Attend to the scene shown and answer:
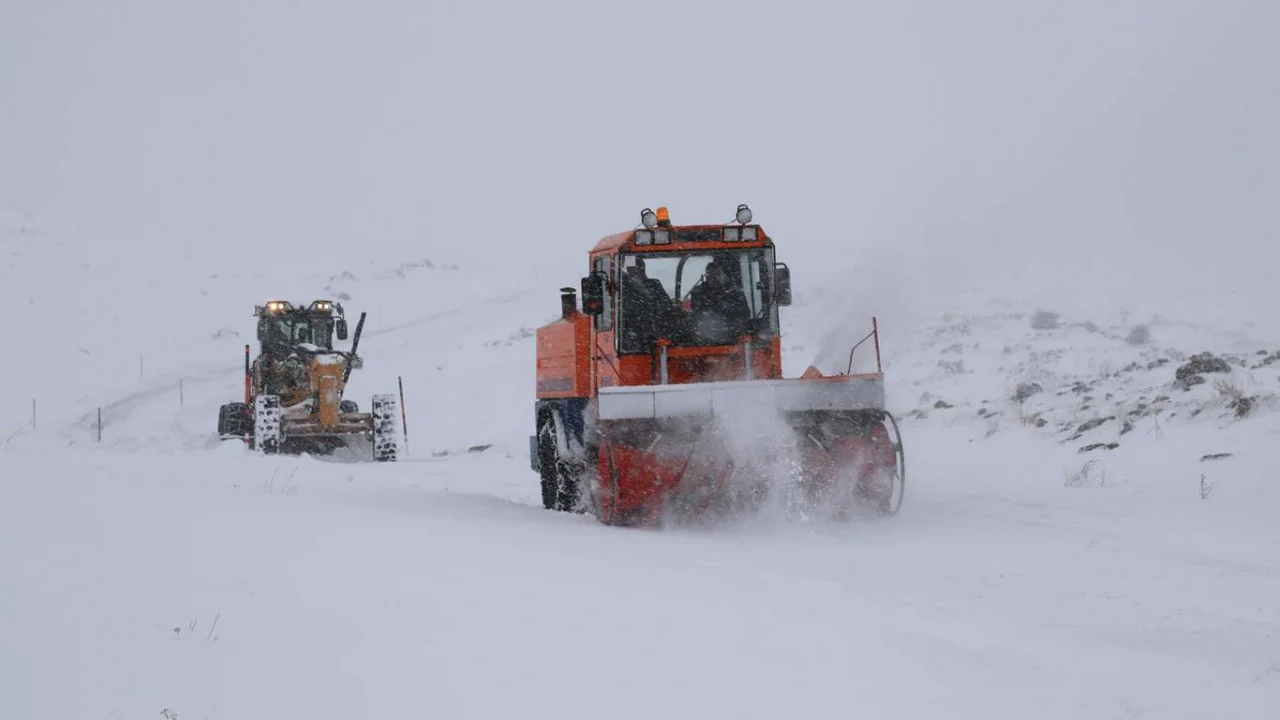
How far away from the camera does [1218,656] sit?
16.0ft

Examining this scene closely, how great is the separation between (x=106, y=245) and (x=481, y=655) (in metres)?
61.8

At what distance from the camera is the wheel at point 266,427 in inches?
768

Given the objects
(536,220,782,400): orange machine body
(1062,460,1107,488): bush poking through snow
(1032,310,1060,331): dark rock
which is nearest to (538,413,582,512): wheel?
(536,220,782,400): orange machine body

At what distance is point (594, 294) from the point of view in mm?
10875

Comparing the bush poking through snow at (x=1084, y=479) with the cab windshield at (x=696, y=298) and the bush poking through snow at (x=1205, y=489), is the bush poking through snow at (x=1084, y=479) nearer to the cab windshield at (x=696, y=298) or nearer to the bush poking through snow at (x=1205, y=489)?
the bush poking through snow at (x=1205, y=489)

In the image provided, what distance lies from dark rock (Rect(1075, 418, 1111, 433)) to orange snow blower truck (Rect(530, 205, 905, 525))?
3601 mm

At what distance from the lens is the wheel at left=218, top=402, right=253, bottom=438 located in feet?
68.4

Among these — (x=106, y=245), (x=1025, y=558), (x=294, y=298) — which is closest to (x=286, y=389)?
(x=1025, y=558)

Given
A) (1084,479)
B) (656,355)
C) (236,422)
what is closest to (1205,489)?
(1084,479)

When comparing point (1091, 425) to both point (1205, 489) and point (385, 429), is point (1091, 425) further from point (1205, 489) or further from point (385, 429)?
point (385, 429)

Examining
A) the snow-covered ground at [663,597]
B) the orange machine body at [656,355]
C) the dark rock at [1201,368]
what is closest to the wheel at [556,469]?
the snow-covered ground at [663,597]

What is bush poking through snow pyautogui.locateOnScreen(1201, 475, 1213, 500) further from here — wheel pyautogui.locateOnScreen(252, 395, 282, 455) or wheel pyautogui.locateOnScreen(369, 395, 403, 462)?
wheel pyautogui.locateOnScreen(252, 395, 282, 455)

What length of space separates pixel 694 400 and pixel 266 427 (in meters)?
11.8

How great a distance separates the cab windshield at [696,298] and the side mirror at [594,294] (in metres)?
0.18
